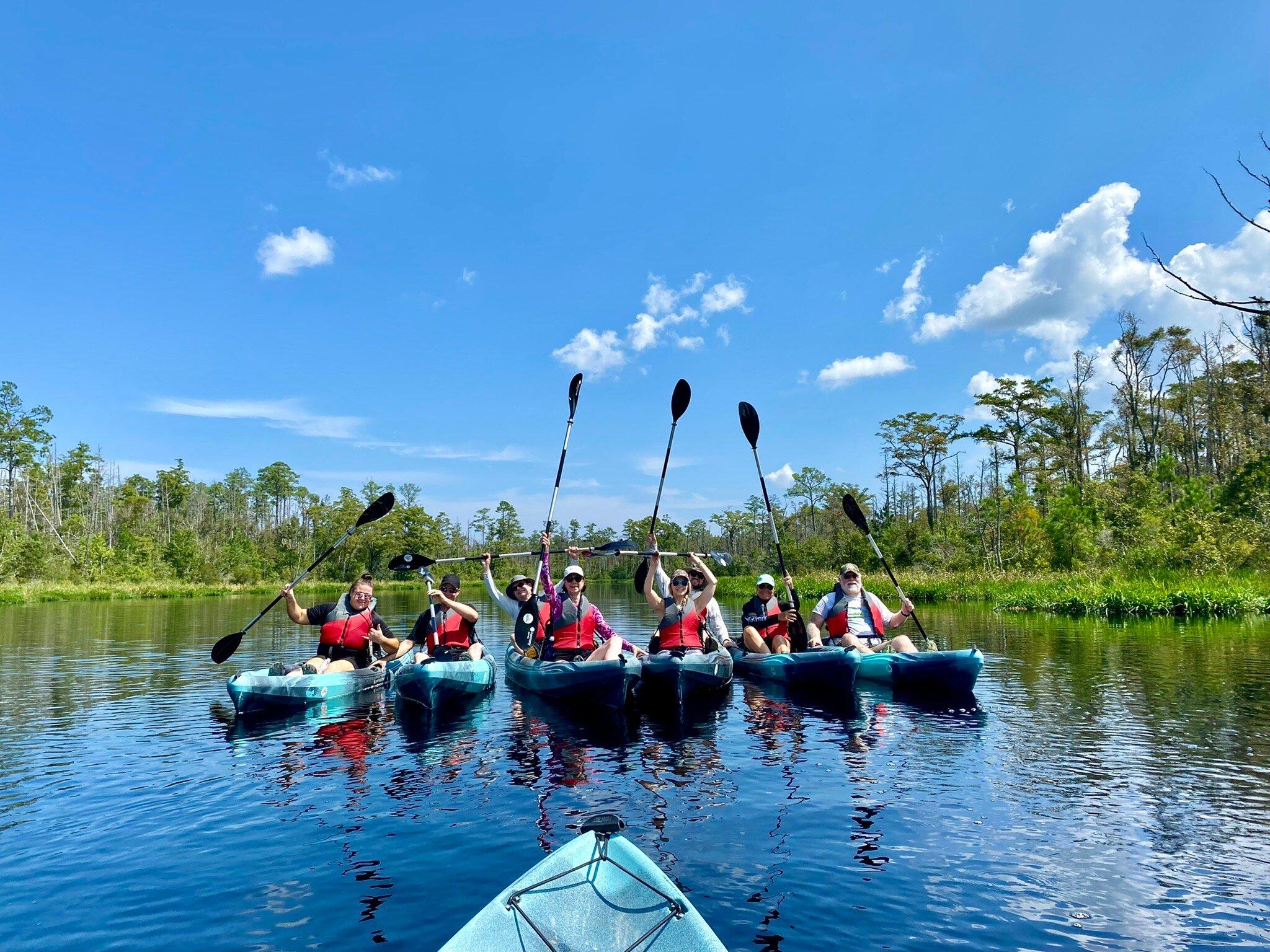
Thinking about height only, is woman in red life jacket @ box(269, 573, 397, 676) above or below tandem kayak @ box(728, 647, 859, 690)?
above

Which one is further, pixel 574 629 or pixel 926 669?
pixel 926 669

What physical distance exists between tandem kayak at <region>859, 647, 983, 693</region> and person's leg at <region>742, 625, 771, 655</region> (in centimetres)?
153

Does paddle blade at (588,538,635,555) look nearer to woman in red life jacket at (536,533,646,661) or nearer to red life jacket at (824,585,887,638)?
woman in red life jacket at (536,533,646,661)

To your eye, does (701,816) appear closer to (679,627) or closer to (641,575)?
(679,627)

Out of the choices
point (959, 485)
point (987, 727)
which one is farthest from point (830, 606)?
point (959, 485)

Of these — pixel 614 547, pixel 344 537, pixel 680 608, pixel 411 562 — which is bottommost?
pixel 680 608

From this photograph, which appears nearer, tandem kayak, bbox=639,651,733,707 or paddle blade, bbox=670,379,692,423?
tandem kayak, bbox=639,651,733,707

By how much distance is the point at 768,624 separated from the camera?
12227mm

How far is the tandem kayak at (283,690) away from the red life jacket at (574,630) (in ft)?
8.94

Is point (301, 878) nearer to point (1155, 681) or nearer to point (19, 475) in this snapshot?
point (1155, 681)

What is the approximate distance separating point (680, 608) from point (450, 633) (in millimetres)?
3217

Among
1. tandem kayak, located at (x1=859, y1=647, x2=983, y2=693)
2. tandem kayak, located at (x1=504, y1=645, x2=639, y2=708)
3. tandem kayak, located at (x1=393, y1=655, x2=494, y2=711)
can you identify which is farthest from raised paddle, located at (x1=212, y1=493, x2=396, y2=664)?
tandem kayak, located at (x1=859, y1=647, x2=983, y2=693)

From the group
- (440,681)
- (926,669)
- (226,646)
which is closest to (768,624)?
(926,669)

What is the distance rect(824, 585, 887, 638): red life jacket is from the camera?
37.7 feet
